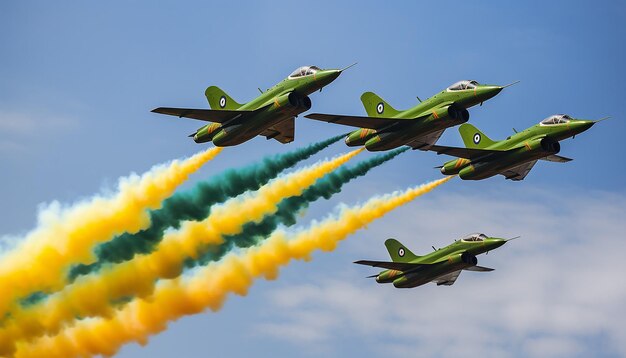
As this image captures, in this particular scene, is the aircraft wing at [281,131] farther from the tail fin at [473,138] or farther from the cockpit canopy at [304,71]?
the tail fin at [473,138]

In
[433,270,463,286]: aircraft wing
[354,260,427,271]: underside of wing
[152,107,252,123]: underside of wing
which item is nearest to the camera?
[152,107,252,123]: underside of wing

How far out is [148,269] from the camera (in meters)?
86.1

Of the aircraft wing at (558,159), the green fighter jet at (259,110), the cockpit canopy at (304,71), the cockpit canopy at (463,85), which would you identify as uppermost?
the cockpit canopy at (304,71)

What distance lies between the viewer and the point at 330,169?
293 ft

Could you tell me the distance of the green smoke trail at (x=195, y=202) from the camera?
85375 millimetres

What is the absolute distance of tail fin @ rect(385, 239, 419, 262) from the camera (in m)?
100

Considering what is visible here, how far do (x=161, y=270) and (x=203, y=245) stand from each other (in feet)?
11.4

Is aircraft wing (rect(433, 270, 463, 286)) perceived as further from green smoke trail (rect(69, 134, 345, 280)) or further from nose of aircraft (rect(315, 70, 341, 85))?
nose of aircraft (rect(315, 70, 341, 85))

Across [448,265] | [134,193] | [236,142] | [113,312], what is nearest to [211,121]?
[236,142]

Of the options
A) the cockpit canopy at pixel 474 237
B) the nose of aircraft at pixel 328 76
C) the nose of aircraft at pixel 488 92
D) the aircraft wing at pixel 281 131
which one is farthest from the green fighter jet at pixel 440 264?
the nose of aircraft at pixel 328 76

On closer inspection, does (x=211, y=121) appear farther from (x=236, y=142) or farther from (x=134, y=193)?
(x=134, y=193)

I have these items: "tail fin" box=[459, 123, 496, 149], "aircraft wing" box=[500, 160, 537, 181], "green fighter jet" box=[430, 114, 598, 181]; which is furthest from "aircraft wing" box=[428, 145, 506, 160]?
"aircraft wing" box=[500, 160, 537, 181]

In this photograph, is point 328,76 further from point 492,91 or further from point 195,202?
point 195,202

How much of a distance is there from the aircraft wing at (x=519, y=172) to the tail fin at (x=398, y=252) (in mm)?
11264
